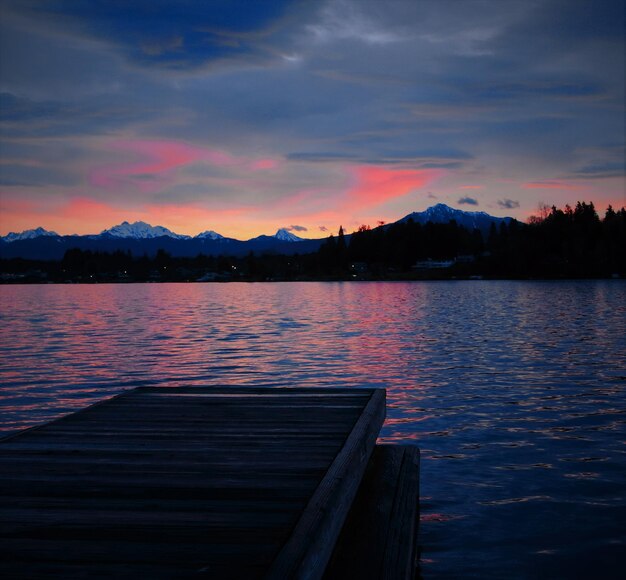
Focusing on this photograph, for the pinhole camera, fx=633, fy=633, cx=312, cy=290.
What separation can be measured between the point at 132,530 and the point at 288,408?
4716 mm

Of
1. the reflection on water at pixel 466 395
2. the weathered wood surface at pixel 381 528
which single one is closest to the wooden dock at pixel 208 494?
the weathered wood surface at pixel 381 528

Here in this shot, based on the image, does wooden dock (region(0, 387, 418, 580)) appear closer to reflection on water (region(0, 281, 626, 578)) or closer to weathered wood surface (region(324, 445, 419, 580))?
weathered wood surface (region(324, 445, 419, 580))

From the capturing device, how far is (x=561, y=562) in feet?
25.8

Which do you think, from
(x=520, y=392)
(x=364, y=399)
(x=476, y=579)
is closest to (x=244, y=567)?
(x=476, y=579)

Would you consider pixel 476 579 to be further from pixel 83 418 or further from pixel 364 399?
pixel 83 418

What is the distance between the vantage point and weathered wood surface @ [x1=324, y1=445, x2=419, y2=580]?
551 cm

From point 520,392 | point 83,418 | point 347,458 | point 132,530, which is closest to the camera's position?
point 132,530

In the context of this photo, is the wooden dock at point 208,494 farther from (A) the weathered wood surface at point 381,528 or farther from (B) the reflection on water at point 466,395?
(B) the reflection on water at point 466,395

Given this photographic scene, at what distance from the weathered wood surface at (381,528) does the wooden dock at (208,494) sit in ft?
0.06

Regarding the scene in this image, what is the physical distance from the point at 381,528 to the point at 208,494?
189 centimetres

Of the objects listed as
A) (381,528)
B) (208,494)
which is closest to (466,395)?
(381,528)

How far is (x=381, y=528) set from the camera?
635 centimetres

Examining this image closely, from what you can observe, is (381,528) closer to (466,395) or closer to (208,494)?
(208,494)

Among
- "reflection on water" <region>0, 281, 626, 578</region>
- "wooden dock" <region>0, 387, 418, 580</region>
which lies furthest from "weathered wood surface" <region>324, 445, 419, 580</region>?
"reflection on water" <region>0, 281, 626, 578</region>
